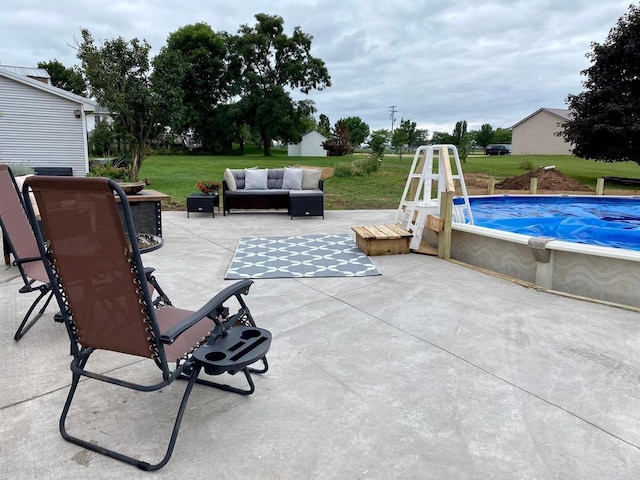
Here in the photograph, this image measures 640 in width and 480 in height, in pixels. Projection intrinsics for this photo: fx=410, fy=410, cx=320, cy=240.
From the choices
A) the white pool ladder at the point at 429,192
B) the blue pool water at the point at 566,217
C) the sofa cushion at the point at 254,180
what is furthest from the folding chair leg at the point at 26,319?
the blue pool water at the point at 566,217

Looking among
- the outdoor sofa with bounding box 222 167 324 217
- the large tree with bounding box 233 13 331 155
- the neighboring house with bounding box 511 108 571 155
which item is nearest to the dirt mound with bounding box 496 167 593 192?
the outdoor sofa with bounding box 222 167 324 217

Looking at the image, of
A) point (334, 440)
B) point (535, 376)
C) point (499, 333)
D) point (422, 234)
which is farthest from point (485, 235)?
point (334, 440)

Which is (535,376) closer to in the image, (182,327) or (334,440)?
(334,440)

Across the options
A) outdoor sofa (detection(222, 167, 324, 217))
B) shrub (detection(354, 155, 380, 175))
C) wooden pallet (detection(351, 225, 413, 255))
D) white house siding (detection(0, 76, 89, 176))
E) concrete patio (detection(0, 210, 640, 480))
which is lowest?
concrete patio (detection(0, 210, 640, 480))

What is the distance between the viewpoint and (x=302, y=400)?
2.02 meters

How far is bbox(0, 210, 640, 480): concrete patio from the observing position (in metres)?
1.60

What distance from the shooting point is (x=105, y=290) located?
5.08ft

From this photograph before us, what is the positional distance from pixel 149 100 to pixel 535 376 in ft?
37.1

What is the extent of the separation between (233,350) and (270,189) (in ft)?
22.4

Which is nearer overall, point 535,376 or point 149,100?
point 535,376

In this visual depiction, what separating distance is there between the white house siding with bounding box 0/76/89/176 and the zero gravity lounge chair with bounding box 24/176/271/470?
13608 mm

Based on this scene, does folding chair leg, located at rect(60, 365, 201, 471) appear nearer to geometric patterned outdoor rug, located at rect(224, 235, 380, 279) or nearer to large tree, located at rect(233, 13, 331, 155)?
geometric patterned outdoor rug, located at rect(224, 235, 380, 279)

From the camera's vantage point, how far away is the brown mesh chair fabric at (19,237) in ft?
9.02

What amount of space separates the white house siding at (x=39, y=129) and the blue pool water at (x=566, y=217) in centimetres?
1242
